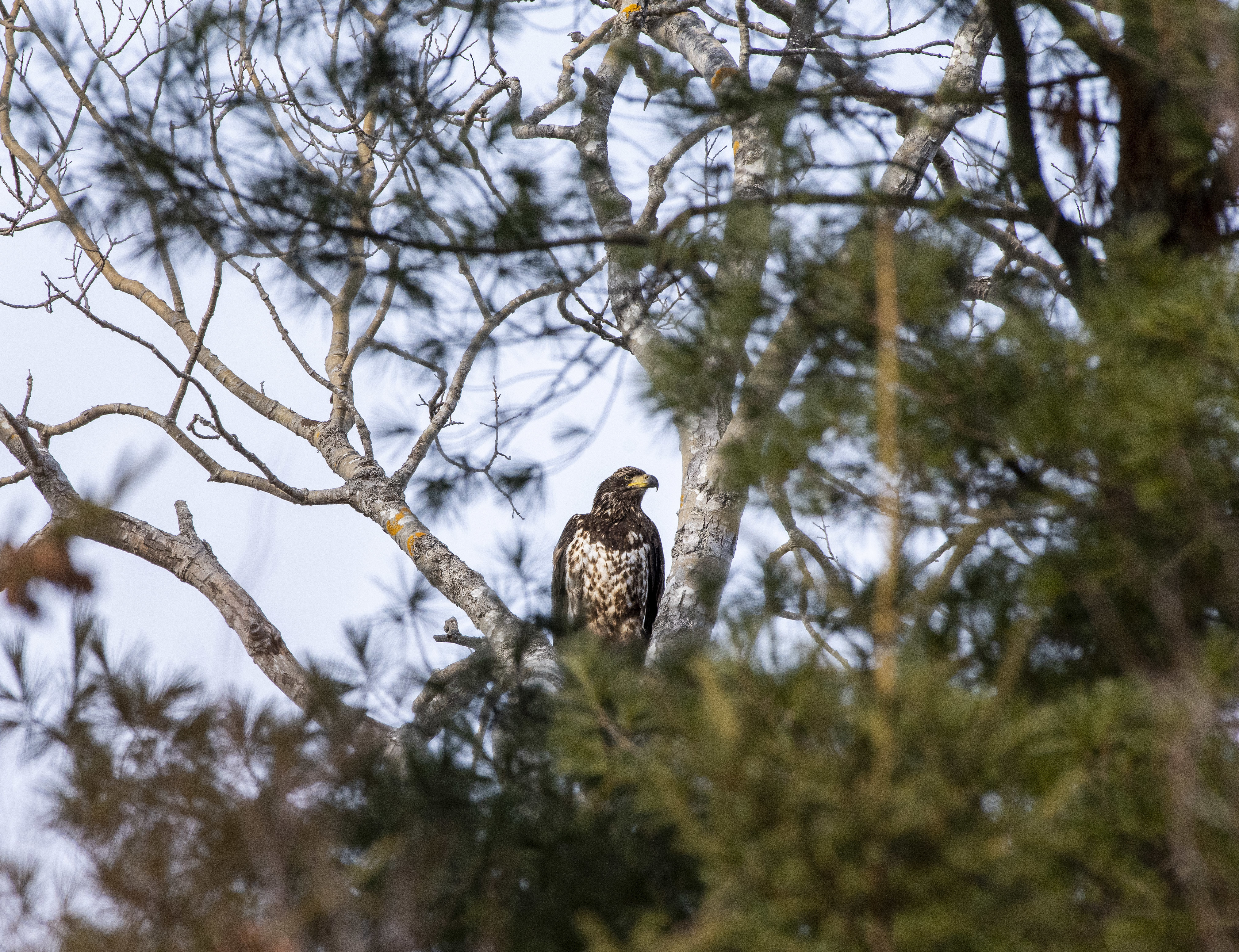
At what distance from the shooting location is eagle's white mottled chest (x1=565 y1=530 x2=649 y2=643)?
23.6ft

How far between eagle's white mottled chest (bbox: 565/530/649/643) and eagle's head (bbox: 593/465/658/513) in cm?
28

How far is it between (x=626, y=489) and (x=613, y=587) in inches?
28.4

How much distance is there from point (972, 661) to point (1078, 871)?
44cm

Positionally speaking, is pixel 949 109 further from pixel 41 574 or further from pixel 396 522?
pixel 41 574

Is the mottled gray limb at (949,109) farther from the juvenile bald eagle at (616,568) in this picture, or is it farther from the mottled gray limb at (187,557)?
the juvenile bald eagle at (616,568)

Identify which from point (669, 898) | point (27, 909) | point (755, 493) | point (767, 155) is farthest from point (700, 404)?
point (27, 909)

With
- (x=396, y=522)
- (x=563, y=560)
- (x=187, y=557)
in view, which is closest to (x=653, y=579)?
(x=563, y=560)

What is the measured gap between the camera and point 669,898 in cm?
212

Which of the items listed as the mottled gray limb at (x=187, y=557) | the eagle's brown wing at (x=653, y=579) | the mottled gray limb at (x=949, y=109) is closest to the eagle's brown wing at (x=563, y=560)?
the eagle's brown wing at (x=653, y=579)

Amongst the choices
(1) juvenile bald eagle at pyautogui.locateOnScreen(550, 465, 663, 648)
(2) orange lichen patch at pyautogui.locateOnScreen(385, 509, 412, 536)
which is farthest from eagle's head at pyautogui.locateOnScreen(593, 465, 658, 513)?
(2) orange lichen patch at pyautogui.locateOnScreen(385, 509, 412, 536)

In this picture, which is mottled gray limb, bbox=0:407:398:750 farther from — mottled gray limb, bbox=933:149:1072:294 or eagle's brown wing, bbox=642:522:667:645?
eagle's brown wing, bbox=642:522:667:645

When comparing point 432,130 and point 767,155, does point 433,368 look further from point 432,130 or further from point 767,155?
point 767,155

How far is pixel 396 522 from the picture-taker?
468 cm

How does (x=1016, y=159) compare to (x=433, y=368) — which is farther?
(x=433, y=368)
